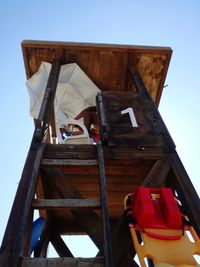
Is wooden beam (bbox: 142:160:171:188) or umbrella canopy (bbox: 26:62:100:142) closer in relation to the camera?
wooden beam (bbox: 142:160:171:188)

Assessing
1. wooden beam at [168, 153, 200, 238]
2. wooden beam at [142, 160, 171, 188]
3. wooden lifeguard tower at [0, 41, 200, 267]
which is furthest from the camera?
wooden beam at [142, 160, 171, 188]

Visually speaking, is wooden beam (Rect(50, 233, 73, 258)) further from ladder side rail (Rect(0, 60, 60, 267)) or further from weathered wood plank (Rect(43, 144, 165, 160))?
ladder side rail (Rect(0, 60, 60, 267))

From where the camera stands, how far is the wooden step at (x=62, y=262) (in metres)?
2.26

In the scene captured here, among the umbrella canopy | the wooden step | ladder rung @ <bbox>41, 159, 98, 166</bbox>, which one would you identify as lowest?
the wooden step

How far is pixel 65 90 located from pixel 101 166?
4.09 metres

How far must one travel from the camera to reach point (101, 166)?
146 inches

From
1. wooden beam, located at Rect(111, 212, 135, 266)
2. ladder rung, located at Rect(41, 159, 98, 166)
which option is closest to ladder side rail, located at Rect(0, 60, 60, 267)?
ladder rung, located at Rect(41, 159, 98, 166)

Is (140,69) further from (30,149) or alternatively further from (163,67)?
(30,149)

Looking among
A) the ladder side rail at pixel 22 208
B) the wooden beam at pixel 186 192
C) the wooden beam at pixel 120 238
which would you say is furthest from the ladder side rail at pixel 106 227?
the wooden beam at pixel 186 192

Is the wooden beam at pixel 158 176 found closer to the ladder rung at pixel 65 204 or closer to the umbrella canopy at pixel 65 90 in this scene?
the ladder rung at pixel 65 204

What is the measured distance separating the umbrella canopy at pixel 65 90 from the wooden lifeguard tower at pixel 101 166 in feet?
0.74

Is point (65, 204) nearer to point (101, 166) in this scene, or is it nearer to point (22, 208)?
point (22, 208)

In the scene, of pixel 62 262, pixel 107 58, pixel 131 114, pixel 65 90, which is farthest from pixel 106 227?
pixel 107 58

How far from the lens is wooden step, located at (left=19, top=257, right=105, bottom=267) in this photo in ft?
7.41
